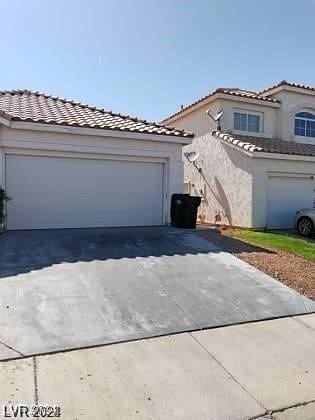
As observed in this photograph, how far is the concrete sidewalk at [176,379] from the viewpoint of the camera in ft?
11.6

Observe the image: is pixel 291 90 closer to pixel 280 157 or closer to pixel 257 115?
pixel 257 115

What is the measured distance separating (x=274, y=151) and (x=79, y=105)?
8.16 metres

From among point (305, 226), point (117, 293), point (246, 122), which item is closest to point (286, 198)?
point (305, 226)

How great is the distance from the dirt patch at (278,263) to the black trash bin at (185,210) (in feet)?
3.77

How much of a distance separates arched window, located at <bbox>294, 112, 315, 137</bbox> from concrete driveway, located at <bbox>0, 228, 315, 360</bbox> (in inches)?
509

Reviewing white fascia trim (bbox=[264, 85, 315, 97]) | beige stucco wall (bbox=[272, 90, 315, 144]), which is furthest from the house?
white fascia trim (bbox=[264, 85, 315, 97])

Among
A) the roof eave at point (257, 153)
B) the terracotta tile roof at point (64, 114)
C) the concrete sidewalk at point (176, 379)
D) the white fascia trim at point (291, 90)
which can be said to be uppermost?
the white fascia trim at point (291, 90)

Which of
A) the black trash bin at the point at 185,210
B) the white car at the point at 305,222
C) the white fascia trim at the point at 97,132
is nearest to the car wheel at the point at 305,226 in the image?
the white car at the point at 305,222

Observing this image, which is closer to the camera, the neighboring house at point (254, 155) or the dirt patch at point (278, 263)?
the dirt patch at point (278, 263)

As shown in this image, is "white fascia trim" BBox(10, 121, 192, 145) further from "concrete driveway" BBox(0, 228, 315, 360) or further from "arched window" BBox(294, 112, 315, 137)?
"arched window" BBox(294, 112, 315, 137)

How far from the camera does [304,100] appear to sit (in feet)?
64.8

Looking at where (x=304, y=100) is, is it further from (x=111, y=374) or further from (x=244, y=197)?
(x=111, y=374)

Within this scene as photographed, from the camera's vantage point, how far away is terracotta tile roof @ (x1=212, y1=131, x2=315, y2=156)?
1534cm

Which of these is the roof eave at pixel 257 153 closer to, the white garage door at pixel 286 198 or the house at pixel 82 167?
the white garage door at pixel 286 198
